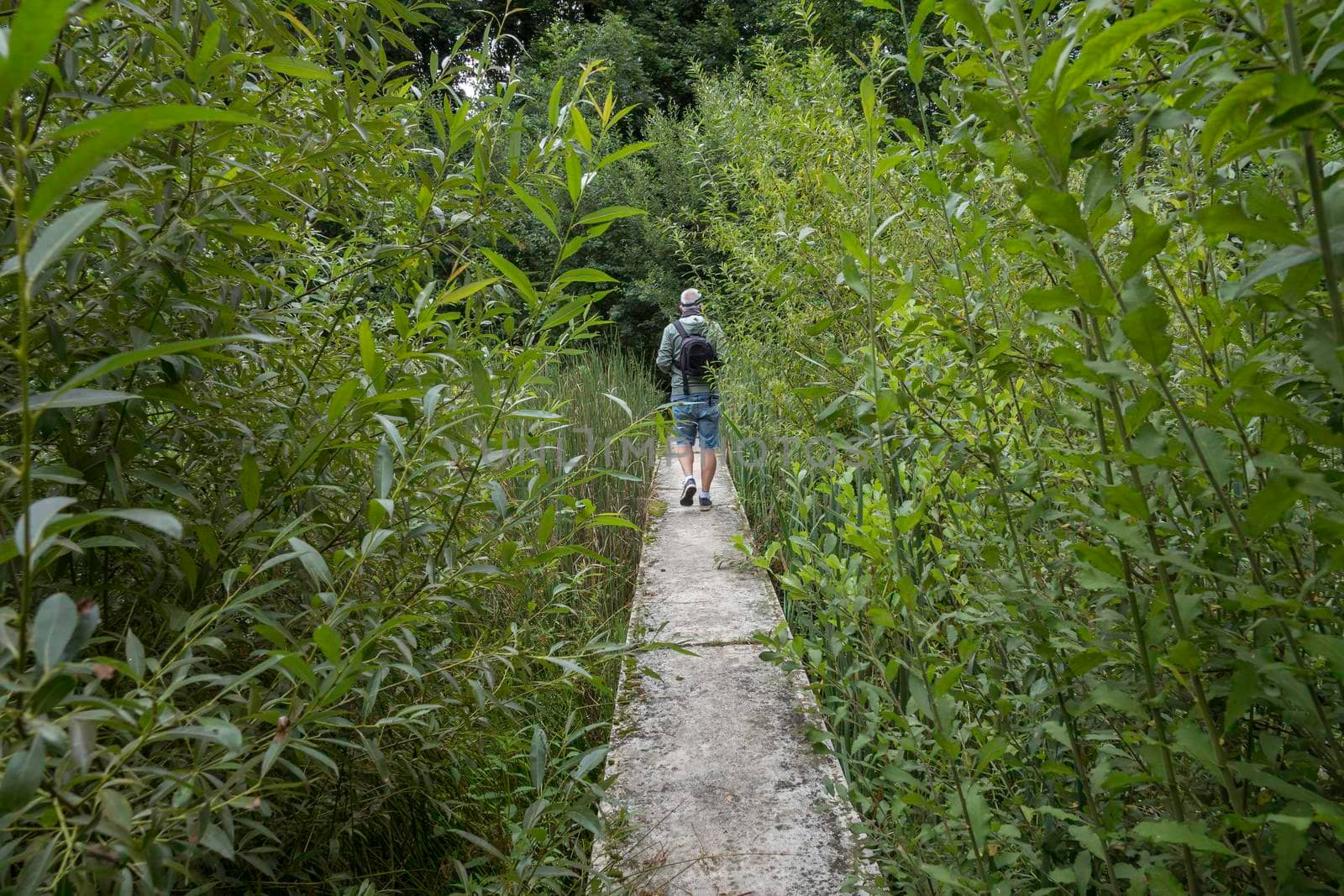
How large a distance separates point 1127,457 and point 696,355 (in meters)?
5.12

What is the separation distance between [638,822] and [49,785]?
154 cm

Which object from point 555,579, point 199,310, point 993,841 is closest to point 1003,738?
point 993,841

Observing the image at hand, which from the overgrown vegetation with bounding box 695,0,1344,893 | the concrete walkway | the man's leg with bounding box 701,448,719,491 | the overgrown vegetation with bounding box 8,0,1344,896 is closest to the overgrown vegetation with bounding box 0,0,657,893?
the overgrown vegetation with bounding box 8,0,1344,896

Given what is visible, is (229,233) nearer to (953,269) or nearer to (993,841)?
(953,269)

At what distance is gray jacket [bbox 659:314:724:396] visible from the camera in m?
5.83

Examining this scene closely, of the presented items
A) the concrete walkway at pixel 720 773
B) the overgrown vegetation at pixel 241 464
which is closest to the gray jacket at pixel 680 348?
the concrete walkway at pixel 720 773

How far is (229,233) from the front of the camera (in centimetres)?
102

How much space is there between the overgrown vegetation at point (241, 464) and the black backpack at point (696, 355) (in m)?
4.11

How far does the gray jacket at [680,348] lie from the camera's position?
5.83 m

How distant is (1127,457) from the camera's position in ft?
2.29

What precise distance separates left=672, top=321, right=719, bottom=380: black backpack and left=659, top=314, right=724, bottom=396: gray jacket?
0.12ft

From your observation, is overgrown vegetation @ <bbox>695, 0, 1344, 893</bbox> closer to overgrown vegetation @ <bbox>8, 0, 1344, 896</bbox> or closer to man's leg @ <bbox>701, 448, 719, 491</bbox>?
overgrown vegetation @ <bbox>8, 0, 1344, 896</bbox>

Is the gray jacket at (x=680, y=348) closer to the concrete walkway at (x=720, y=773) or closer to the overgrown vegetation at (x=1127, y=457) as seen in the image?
the concrete walkway at (x=720, y=773)

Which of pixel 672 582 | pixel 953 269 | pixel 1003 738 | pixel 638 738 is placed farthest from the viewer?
pixel 672 582
